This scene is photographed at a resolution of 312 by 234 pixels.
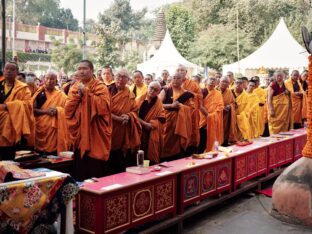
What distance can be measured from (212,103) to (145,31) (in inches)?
2730

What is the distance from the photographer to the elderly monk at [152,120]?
570 cm

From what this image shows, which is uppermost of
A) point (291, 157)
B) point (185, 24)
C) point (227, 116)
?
point (185, 24)

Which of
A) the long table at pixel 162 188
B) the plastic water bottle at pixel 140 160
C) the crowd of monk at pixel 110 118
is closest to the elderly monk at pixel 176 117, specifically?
the crowd of monk at pixel 110 118

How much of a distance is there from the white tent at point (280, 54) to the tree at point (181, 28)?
14013 millimetres

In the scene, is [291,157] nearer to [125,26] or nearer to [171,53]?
[171,53]

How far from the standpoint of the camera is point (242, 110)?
859cm

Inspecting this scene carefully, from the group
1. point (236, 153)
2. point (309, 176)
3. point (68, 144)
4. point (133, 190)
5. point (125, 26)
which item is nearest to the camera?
point (133, 190)

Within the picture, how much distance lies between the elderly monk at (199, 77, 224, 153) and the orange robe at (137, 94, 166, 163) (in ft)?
5.38

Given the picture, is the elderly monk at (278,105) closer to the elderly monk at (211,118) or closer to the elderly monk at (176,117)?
the elderly monk at (211,118)

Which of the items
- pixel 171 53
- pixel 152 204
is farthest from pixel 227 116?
pixel 171 53

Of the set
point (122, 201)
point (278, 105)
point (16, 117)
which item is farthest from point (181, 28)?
point (122, 201)

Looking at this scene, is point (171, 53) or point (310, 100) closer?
point (310, 100)

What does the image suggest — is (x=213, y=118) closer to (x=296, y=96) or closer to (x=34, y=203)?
(x=296, y=96)

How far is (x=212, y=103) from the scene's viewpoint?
7.50m
